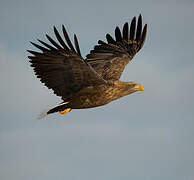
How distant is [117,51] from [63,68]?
3.35 m

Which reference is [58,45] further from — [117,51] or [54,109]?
[117,51]

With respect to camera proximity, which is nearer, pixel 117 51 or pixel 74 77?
pixel 74 77

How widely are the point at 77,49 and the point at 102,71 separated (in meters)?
2.62

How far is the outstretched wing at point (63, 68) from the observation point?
7121mm

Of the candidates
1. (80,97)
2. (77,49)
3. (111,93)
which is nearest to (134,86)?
(111,93)

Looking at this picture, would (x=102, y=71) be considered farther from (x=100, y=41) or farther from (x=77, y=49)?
(x=77, y=49)

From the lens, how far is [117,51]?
10.5m

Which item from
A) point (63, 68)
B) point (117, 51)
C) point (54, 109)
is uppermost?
point (117, 51)

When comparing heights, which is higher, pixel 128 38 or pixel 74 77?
pixel 128 38

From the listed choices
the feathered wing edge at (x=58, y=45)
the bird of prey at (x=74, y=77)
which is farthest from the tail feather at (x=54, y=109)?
the feathered wing edge at (x=58, y=45)

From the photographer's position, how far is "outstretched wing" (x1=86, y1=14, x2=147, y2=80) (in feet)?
31.9

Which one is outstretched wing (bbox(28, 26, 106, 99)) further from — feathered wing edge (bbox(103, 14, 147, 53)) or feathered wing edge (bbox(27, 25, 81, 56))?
feathered wing edge (bbox(103, 14, 147, 53))

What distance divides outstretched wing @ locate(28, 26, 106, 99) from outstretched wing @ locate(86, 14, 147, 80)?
1.76 m

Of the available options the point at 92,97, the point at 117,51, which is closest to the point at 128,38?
the point at 117,51
